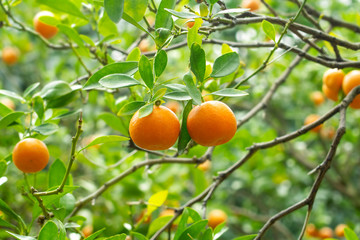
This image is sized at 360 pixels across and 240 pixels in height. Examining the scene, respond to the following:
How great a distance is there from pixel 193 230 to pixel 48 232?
0.79 ft

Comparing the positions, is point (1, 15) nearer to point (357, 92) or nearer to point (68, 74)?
point (357, 92)

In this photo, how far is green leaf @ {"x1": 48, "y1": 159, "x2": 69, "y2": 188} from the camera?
786 mm

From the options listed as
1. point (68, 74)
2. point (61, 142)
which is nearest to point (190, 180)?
point (61, 142)

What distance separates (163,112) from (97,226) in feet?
2.67

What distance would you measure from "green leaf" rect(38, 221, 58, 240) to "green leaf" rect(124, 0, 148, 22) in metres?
0.35

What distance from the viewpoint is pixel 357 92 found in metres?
0.82

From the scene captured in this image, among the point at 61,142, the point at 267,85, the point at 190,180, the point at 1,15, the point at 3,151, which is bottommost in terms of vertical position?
the point at 190,180

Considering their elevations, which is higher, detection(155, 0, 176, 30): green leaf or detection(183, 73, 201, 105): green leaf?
detection(155, 0, 176, 30): green leaf

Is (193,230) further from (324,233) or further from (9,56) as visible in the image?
(9,56)

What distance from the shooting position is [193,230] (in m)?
0.66

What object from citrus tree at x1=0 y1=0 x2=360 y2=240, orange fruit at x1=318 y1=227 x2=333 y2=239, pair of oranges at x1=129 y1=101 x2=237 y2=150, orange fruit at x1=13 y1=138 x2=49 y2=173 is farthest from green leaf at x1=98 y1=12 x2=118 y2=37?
orange fruit at x1=318 y1=227 x2=333 y2=239

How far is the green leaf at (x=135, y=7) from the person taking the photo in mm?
577

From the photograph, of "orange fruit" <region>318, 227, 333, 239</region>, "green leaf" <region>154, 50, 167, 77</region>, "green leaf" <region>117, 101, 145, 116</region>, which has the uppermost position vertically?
"green leaf" <region>154, 50, 167, 77</region>

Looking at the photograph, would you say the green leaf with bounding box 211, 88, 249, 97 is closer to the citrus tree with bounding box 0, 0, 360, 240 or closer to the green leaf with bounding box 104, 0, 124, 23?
the citrus tree with bounding box 0, 0, 360, 240
